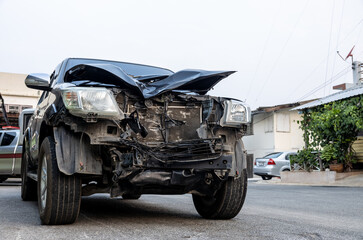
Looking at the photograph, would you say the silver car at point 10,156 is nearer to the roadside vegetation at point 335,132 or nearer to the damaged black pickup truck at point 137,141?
the damaged black pickup truck at point 137,141

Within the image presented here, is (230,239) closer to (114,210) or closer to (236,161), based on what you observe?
(236,161)

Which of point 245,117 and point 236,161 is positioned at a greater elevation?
point 245,117

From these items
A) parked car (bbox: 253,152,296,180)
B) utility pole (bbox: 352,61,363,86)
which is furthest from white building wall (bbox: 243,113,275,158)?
parked car (bbox: 253,152,296,180)

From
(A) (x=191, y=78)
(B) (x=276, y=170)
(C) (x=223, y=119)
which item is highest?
(A) (x=191, y=78)

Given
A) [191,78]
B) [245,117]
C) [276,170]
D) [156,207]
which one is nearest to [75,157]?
[191,78]

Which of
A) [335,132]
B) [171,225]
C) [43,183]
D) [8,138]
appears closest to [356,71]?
[335,132]

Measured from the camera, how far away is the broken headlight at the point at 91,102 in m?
3.75

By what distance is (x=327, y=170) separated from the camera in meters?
15.2

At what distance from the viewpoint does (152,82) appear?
15.2 feet

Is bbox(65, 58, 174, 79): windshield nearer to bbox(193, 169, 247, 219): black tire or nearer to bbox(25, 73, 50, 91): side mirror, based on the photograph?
bbox(25, 73, 50, 91): side mirror

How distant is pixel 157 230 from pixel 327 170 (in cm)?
1246

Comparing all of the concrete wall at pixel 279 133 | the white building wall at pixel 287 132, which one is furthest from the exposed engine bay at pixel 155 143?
the white building wall at pixel 287 132

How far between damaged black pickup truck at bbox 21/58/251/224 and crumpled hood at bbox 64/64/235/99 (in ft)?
0.03

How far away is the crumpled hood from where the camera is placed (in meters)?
4.09
